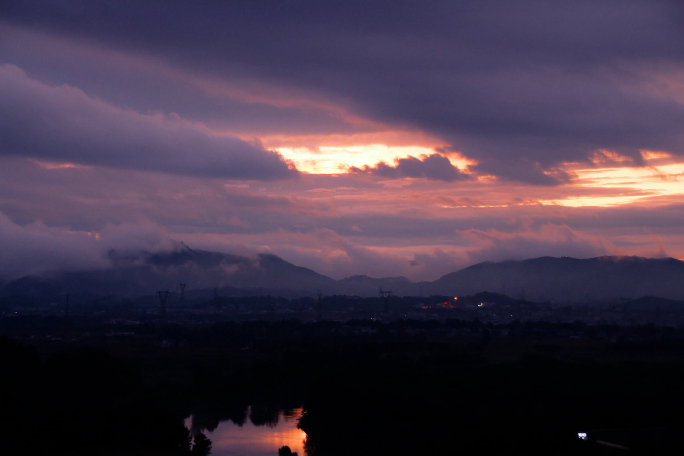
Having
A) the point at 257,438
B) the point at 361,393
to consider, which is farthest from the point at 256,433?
the point at 361,393

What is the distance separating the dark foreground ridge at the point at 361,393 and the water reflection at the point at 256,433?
15.8 inches

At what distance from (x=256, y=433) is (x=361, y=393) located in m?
5.08

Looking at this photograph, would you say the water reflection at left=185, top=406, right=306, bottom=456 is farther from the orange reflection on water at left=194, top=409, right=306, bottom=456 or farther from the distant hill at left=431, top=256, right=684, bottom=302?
the distant hill at left=431, top=256, right=684, bottom=302

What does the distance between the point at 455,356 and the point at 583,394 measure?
15.5 m

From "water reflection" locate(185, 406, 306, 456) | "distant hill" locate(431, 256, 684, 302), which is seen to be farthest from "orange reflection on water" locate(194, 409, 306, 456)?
"distant hill" locate(431, 256, 684, 302)

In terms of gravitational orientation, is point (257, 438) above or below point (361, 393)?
below

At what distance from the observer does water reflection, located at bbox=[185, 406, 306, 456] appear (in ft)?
97.2

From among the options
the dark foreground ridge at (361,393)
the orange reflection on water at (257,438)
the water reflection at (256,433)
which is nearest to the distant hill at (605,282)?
the dark foreground ridge at (361,393)

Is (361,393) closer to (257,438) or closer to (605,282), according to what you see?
(257,438)

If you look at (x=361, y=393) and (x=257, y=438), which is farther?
(x=257, y=438)

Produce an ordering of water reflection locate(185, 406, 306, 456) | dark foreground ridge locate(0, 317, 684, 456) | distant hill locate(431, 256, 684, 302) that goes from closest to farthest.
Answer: dark foreground ridge locate(0, 317, 684, 456) < water reflection locate(185, 406, 306, 456) < distant hill locate(431, 256, 684, 302)

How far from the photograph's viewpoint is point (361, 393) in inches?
1241

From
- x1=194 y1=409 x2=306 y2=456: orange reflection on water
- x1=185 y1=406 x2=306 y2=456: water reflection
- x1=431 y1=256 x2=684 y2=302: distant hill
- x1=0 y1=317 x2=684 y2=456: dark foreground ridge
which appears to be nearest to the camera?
x1=0 y1=317 x2=684 y2=456: dark foreground ridge

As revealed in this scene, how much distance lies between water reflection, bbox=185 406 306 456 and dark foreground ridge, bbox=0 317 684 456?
1.31 feet
